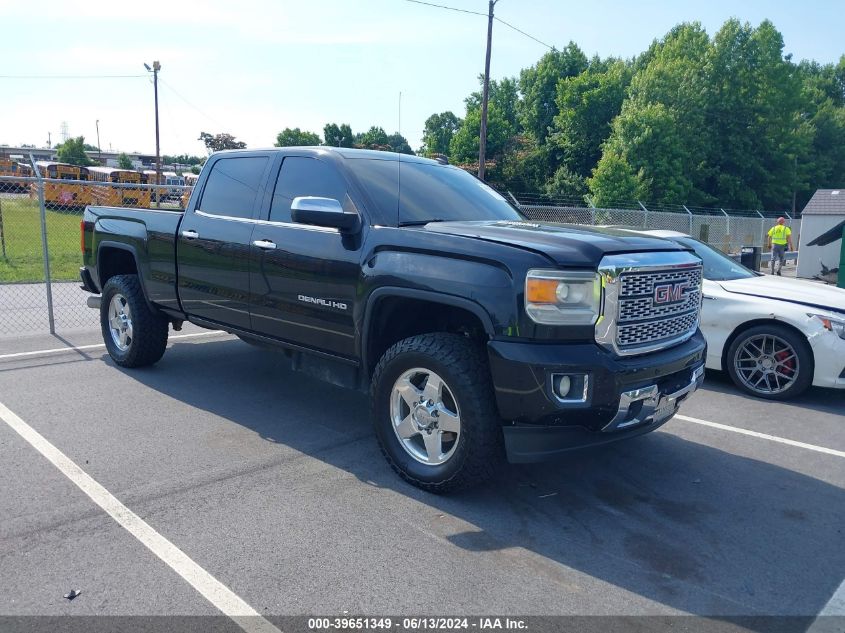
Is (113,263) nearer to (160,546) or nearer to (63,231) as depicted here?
(160,546)

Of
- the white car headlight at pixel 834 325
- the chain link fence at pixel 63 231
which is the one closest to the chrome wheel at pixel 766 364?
the white car headlight at pixel 834 325

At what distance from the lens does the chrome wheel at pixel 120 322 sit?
6.69 metres

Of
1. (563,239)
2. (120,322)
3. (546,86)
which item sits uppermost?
(546,86)

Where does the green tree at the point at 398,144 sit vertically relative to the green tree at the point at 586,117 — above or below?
below

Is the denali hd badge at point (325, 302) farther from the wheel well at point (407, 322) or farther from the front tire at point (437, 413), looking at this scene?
the front tire at point (437, 413)

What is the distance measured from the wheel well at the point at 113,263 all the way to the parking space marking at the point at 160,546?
2.53 meters

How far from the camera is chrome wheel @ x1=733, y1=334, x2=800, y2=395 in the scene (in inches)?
257

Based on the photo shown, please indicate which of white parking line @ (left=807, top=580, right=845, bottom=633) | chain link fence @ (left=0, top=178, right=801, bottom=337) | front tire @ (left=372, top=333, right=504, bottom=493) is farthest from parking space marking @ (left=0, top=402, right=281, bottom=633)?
chain link fence @ (left=0, top=178, right=801, bottom=337)

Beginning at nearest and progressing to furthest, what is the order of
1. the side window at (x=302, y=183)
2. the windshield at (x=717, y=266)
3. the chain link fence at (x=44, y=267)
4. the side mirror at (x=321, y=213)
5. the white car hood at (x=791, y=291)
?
the side mirror at (x=321, y=213)
the side window at (x=302, y=183)
the white car hood at (x=791, y=291)
the windshield at (x=717, y=266)
the chain link fence at (x=44, y=267)

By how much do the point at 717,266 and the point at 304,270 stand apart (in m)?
4.95

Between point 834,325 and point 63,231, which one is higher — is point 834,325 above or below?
above

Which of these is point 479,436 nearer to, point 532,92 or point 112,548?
point 112,548

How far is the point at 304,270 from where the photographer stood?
476 cm

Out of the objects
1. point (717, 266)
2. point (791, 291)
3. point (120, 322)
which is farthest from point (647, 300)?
point (120, 322)
